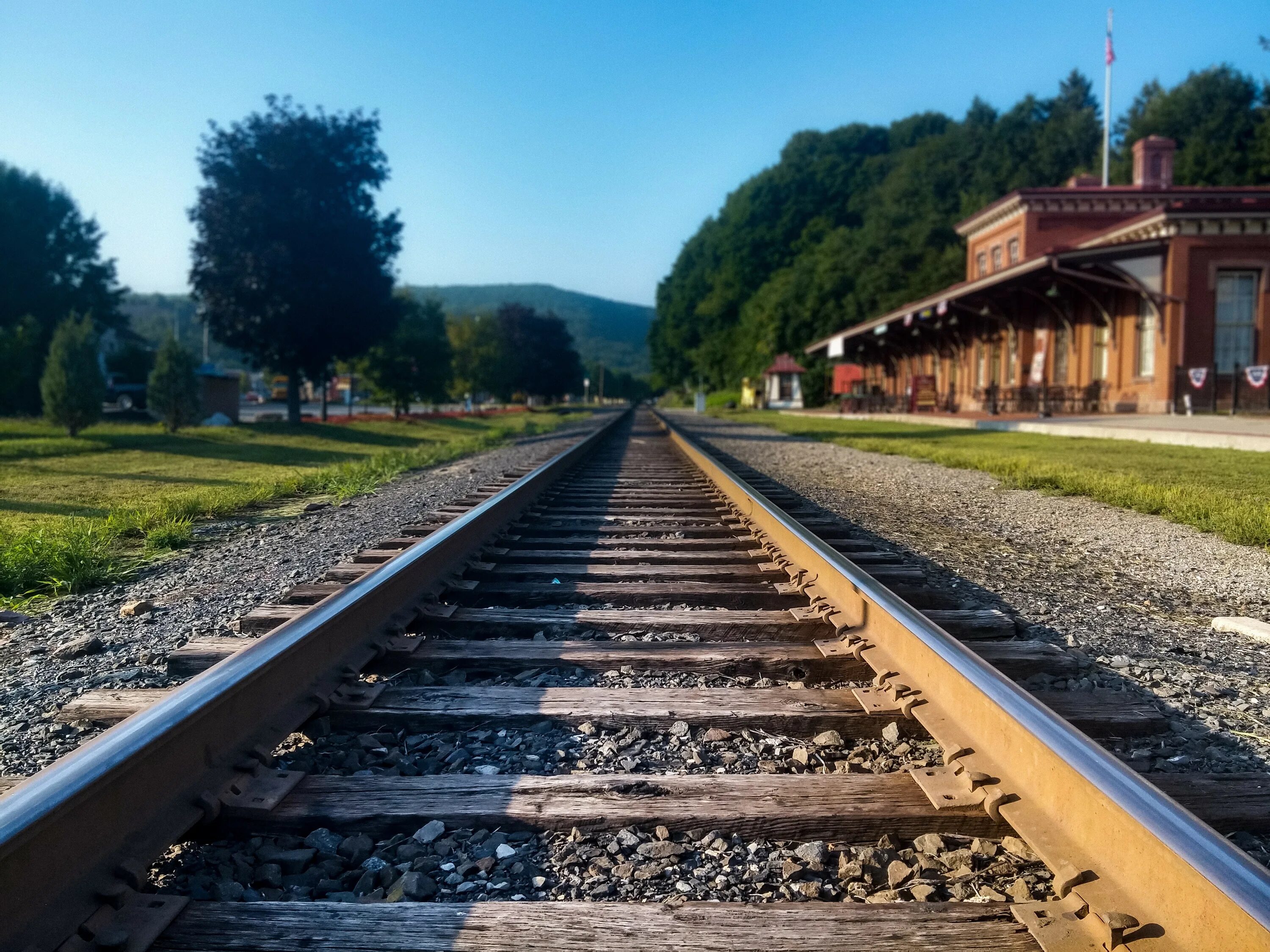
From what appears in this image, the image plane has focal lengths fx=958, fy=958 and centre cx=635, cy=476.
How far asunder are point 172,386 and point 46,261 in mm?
29732

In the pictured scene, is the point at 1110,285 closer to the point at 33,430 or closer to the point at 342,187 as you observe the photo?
the point at 342,187

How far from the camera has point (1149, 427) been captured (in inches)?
641

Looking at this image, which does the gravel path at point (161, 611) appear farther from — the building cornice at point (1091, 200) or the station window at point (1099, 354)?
the building cornice at point (1091, 200)

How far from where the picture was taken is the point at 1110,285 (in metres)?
22.9

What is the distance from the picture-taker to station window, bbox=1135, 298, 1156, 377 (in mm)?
Result: 21766

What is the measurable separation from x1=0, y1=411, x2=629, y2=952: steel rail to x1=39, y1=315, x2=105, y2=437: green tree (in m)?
17.8

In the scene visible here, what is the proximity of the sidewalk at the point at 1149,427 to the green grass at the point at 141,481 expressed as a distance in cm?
1062

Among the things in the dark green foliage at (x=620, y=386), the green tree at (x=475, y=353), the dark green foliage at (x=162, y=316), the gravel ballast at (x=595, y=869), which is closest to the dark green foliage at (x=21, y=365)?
the green tree at (x=475, y=353)

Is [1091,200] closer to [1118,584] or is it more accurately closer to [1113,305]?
[1113,305]

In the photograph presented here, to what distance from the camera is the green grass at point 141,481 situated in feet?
16.9

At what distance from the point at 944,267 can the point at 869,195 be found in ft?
113

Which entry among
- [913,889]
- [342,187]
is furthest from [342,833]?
[342,187]

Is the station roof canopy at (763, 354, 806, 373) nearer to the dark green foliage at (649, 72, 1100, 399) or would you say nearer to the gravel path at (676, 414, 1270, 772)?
the dark green foliage at (649, 72, 1100, 399)

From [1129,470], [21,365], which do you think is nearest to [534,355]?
[21,365]
